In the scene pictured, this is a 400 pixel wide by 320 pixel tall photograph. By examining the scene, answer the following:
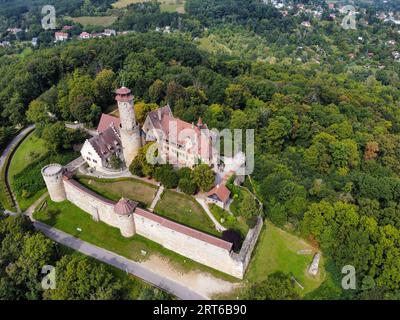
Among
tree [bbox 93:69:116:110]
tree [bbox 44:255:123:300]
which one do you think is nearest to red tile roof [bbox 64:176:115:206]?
tree [bbox 44:255:123:300]

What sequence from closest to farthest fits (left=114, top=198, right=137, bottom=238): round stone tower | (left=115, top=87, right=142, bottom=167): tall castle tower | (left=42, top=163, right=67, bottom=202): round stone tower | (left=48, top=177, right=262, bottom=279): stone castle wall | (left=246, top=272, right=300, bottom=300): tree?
(left=246, top=272, right=300, bottom=300): tree, (left=48, top=177, right=262, bottom=279): stone castle wall, (left=114, top=198, right=137, bottom=238): round stone tower, (left=115, top=87, right=142, bottom=167): tall castle tower, (left=42, top=163, right=67, bottom=202): round stone tower

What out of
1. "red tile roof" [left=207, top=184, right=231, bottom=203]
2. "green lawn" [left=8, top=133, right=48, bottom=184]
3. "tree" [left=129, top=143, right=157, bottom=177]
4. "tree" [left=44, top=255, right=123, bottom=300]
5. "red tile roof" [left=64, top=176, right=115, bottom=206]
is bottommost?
"green lawn" [left=8, top=133, right=48, bottom=184]

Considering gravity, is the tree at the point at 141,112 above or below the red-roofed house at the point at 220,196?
above

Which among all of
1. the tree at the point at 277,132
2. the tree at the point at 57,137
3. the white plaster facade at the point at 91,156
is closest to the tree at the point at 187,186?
the white plaster facade at the point at 91,156

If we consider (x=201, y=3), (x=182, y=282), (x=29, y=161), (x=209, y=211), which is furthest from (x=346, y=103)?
(x=201, y=3)

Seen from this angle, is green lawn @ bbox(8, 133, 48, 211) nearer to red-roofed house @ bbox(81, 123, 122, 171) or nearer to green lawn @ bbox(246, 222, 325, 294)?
red-roofed house @ bbox(81, 123, 122, 171)

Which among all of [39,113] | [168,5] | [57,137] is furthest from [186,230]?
[168,5]

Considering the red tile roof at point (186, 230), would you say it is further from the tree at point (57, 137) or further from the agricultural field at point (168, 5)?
the agricultural field at point (168, 5)
